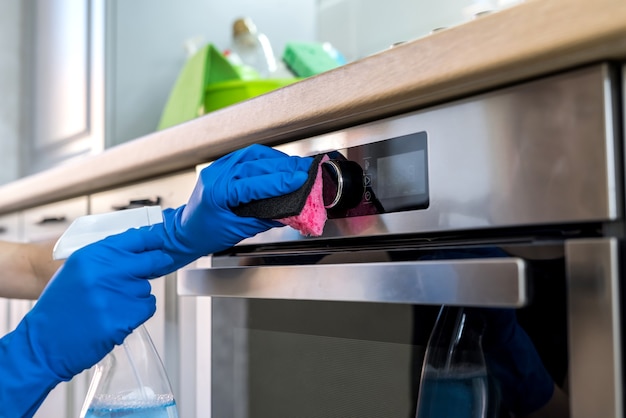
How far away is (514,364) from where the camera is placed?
1.58 feet

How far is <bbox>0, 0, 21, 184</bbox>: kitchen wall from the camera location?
6.81ft

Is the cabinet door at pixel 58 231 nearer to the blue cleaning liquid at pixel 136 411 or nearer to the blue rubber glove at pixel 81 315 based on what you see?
the blue cleaning liquid at pixel 136 411

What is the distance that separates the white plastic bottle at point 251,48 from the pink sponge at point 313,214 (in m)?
1.01

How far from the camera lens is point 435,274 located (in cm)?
50

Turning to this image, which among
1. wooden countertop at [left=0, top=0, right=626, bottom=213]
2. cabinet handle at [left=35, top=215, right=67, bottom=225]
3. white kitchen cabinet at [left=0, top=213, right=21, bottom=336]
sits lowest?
white kitchen cabinet at [left=0, top=213, right=21, bottom=336]

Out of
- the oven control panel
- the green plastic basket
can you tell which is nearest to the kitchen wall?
the green plastic basket

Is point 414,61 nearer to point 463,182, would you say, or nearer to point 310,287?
point 463,182

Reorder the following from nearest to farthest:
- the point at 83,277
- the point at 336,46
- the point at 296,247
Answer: the point at 83,277, the point at 296,247, the point at 336,46

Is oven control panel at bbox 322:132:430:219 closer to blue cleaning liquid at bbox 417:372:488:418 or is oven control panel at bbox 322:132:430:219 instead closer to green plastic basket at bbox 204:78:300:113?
blue cleaning liquid at bbox 417:372:488:418

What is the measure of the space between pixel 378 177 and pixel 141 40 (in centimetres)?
113

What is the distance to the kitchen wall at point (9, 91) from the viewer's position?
2.07 meters

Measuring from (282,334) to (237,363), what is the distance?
10 cm

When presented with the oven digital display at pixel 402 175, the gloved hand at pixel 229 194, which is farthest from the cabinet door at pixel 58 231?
the oven digital display at pixel 402 175

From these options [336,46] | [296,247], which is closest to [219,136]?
[296,247]
